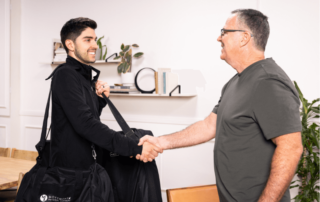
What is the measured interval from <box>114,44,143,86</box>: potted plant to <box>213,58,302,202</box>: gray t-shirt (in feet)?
6.77

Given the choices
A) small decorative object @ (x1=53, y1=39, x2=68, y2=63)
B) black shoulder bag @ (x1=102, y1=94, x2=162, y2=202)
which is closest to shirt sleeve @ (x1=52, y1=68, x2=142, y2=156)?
black shoulder bag @ (x1=102, y1=94, x2=162, y2=202)

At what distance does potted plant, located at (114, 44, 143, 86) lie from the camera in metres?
3.23

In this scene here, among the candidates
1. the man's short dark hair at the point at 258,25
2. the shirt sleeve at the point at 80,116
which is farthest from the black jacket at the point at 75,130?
the man's short dark hair at the point at 258,25

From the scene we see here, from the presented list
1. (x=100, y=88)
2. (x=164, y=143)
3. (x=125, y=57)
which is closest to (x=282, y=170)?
(x=164, y=143)

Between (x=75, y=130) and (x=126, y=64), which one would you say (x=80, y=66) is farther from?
(x=126, y=64)

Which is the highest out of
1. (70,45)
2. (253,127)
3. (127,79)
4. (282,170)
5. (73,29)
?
(73,29)

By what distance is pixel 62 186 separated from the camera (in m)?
1.40

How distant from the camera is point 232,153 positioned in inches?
48.4

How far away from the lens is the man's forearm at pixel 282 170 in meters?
1.07

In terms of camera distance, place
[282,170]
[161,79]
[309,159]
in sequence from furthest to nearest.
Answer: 1. [161,79]
2. [309,159]
3. [282,170]

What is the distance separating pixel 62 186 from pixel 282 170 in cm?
106

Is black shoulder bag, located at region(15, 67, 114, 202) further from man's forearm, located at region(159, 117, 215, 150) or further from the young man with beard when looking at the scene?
man's forearm, located at region(159, 117, 215, 150)

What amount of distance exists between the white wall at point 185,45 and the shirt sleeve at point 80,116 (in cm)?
164

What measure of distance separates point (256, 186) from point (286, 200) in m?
0.16
